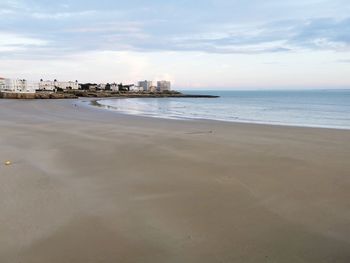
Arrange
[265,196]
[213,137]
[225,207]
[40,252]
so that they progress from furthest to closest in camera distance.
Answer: [213,137]
[265,196]
[225,207]
[40,252]

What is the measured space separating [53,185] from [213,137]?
6.87 meters

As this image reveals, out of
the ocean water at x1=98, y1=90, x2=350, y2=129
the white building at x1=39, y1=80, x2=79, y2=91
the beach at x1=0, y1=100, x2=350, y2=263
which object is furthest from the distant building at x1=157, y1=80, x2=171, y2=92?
the beach at x1=0, y1=100, x2=350, y2=263

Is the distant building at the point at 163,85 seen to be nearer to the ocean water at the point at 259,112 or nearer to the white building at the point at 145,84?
the white building at the point at 145,84

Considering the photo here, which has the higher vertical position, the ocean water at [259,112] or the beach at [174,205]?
the beach at [174,205]

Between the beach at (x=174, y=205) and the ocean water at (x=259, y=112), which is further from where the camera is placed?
the ocean water at (x=259, y=112)

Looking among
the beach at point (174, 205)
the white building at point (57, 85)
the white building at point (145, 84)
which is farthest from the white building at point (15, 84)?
the beach at point (174, 205)

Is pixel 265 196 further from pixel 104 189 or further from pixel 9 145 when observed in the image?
pixel 9 145

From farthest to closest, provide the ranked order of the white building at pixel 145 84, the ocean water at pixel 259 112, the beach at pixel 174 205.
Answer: the white building at pixel 145 84 → the ocean water at pixel 259 112 → the beach at pixel 174 205

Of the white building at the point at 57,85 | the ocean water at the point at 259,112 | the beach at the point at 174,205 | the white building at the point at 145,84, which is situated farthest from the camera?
the white building at the point at 145,84

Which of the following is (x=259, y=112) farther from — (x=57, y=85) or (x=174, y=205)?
(x=57, y=85)

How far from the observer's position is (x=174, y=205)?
195 inches

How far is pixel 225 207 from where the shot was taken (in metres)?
4.89

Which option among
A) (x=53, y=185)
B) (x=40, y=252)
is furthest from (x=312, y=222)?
(x=53, y=185)

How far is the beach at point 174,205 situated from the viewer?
363 centimetres
